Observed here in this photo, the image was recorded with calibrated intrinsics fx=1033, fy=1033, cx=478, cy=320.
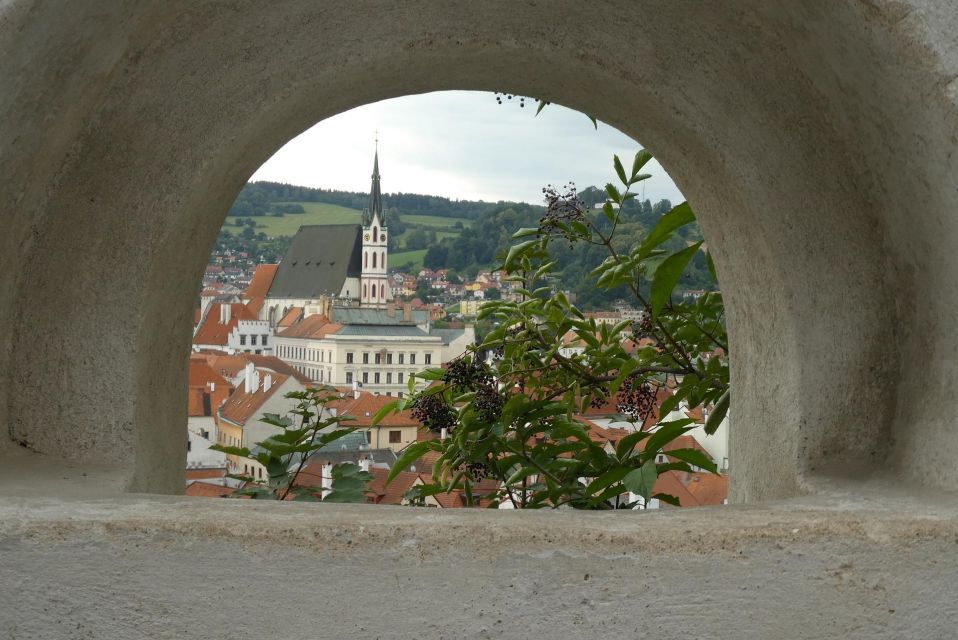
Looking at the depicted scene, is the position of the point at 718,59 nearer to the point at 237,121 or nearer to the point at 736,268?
the point at 736,268

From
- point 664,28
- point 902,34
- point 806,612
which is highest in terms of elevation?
point 664,28

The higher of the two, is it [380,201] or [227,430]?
[380,201]

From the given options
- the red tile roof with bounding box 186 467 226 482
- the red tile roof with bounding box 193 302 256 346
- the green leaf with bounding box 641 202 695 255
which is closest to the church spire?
the red tile roof with bounding box 193 302 256 346

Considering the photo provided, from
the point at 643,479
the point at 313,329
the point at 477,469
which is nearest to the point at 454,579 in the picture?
the point at 643,479

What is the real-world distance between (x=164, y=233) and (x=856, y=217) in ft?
4.63

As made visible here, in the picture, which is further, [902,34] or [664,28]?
[664,28]

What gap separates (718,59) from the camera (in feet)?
6.79

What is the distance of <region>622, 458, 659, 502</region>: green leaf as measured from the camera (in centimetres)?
229

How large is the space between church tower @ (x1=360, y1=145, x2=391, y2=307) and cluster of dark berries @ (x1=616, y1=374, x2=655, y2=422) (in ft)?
199

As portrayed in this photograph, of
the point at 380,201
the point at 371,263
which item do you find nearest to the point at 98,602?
the point at 380,201

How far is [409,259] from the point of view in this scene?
45875 millimetres

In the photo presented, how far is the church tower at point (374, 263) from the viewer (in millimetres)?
65125

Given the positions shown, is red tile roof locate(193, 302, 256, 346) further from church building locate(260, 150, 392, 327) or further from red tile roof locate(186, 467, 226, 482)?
red tile roof locate(186, 467, 226, 482)

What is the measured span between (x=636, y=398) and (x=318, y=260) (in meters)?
61.7
